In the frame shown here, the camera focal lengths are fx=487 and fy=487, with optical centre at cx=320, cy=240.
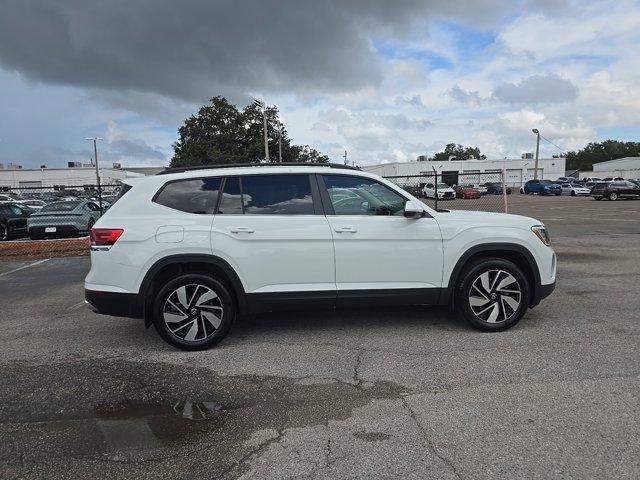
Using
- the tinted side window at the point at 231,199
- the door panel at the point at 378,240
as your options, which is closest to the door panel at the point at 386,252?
the door panel at the point at 378,240

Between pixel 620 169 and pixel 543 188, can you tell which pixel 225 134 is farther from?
pixel 620 169

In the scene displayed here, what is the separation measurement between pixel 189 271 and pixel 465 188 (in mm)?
9411

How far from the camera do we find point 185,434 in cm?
329

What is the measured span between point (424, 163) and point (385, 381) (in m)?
87.0

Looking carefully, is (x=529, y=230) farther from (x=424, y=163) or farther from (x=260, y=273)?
(x=424, y=163)

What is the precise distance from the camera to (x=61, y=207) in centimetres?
1652

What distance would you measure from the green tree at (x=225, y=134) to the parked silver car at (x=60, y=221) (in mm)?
39360

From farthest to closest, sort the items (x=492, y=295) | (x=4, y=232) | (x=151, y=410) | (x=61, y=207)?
(x=4, y=232), (x=61, y=207), (x=492, y=295), (x=151, y=410)

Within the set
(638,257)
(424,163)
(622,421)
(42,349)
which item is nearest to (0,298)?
(42,349)

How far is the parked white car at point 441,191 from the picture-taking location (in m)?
12.6

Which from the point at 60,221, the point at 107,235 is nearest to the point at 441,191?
the point at 107,235

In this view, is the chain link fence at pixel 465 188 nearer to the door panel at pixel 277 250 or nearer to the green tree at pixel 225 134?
the door panel at pixel 277 250

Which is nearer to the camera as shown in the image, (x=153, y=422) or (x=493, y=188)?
(x=153, y=422)

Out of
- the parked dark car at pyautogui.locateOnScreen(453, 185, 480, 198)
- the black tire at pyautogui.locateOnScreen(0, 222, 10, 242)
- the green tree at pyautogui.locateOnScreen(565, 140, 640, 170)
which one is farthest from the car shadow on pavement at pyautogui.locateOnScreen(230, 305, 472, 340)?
the green tree at pyautogui.locateOnScreen(565, 140, 640, 170)
